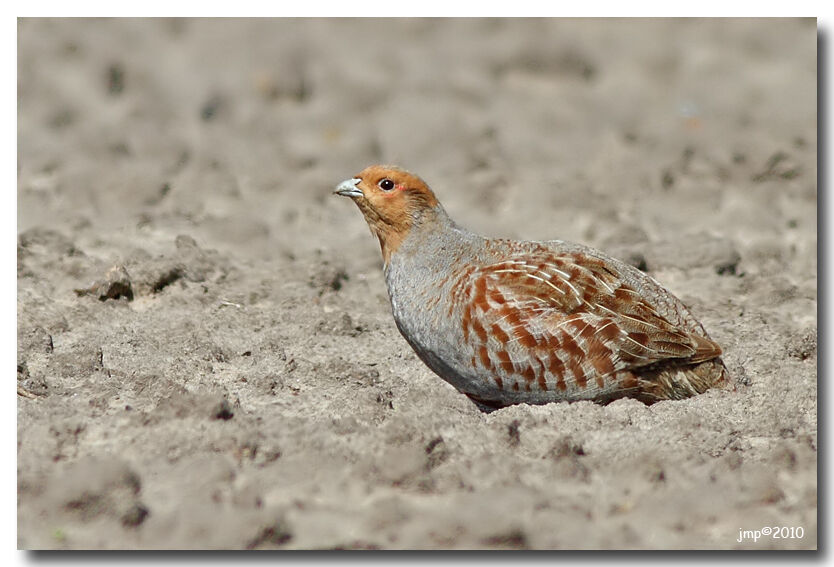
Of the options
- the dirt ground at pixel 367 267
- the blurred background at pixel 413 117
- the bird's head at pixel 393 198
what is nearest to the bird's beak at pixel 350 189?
the bird's head at pixel 393 198

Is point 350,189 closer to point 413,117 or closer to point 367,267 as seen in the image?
point 367,267

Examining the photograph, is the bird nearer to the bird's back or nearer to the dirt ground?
the bird's back

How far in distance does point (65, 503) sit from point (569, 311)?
7.96 feet

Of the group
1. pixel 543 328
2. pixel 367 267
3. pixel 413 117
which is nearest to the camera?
pixel 543 328

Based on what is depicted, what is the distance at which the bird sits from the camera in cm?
497

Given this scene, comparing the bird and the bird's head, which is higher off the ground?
the bird's head

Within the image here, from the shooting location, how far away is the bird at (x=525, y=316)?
4.97 m

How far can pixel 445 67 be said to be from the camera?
9531 millimetres

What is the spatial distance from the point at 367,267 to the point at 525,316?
8.72 feet

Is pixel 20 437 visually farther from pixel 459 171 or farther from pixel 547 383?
pixel 459 171

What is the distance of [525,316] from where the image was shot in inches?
195

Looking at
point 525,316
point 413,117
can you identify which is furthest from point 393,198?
point 413,117

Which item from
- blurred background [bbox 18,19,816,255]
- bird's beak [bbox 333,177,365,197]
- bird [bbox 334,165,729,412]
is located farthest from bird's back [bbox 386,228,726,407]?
blurred background [bbox 18,19,816,255]

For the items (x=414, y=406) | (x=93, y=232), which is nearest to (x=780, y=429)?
(x=414, y=406)
